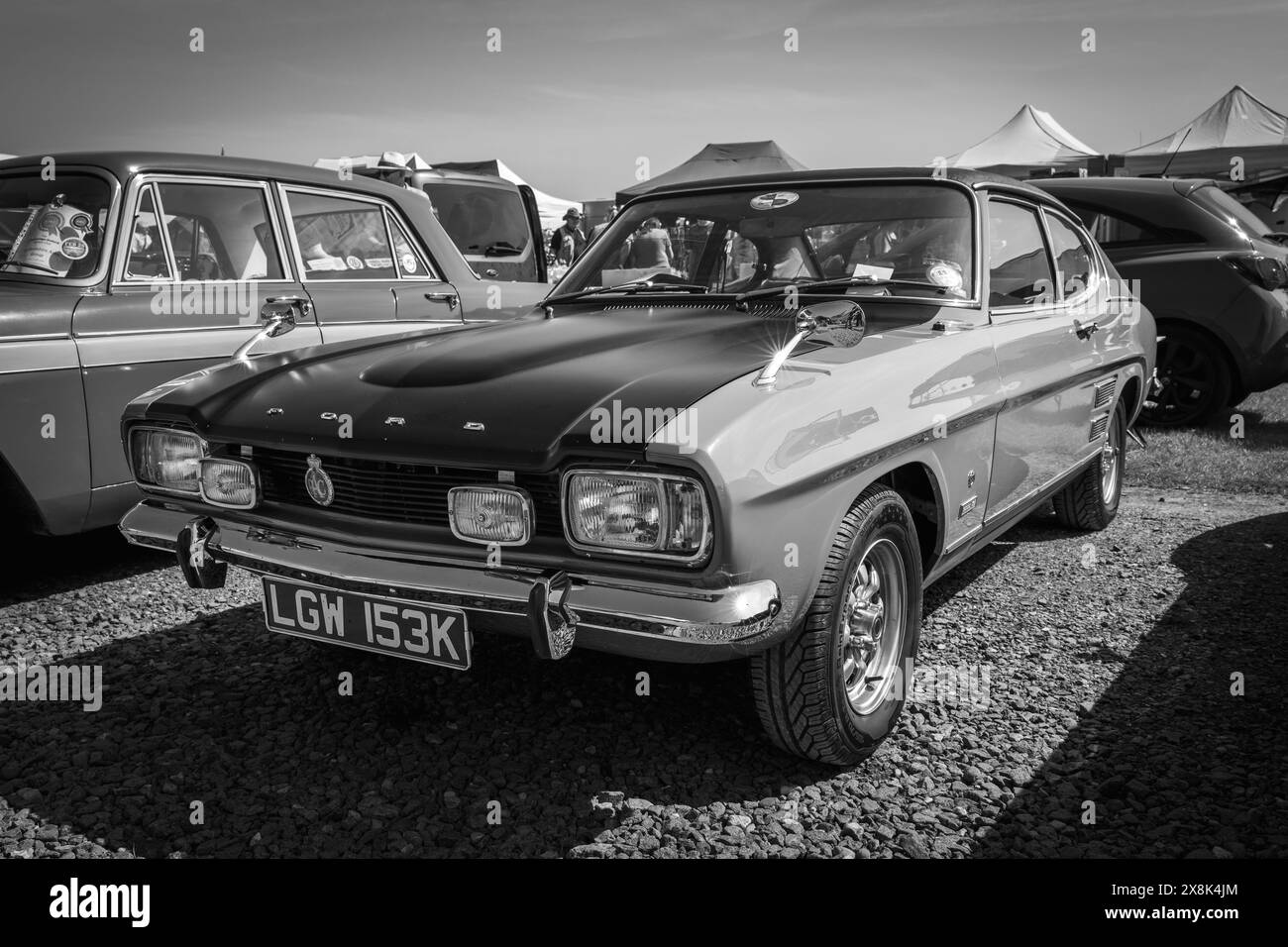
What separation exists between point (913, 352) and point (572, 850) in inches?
61.3

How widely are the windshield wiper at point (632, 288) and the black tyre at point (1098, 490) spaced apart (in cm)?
227

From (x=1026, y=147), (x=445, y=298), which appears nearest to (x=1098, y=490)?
(x=445, y=298)

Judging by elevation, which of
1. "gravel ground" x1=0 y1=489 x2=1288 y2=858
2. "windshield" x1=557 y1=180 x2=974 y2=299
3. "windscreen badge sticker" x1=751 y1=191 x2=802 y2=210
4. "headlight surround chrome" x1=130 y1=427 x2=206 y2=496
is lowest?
"gravel ground" x1=0 y1=489 x2=1288 y2=858

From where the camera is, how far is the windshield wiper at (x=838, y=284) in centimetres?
315

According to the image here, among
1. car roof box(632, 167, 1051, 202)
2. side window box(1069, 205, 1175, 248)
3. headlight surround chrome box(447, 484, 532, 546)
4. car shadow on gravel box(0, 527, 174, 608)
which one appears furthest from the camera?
side window box(1069, 205, 1175, 248)

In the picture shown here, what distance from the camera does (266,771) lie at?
2.60 m

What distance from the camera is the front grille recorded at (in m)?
2.29

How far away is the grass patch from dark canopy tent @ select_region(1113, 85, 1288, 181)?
38.3 feet

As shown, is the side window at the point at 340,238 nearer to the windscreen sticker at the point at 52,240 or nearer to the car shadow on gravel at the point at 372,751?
the windscreen sticker at the point at 52,240

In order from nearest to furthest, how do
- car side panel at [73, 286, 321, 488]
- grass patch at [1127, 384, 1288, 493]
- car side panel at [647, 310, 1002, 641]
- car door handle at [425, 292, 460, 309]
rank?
car side panel at [647, 310, 1002, 641] → car side panel at [73, 286, 321, 488] → car door handle at [425, 292, 460, 309] → grass patch at [1127, 384, 1288, 493]

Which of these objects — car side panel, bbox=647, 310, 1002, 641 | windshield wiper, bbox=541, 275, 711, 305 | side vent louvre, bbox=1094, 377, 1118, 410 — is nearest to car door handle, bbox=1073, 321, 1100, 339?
side vent louvre, bbox=1094, 377, 1118, 410

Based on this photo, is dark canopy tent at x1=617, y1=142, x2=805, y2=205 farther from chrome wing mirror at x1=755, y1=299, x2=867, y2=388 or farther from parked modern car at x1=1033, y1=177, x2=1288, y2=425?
chrome wing mirror at x1=755, y1=299, x2=867, y2=388

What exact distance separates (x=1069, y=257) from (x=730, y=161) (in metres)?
15.9
